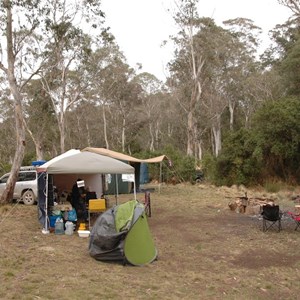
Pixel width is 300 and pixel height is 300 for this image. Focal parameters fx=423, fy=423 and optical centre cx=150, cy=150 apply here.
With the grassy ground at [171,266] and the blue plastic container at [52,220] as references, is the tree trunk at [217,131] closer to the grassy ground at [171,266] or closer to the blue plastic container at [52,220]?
the grassy ground at [171,266]

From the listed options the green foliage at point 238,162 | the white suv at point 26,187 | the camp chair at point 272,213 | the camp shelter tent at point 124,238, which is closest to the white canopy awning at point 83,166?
the camp shelter tent at point 124,238

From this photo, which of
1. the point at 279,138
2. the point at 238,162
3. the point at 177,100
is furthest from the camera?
the point at 177,100

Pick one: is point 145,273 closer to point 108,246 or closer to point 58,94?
point 108,246

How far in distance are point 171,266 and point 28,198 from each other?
30.8ft

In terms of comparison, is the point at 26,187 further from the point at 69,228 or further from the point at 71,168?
the point at 69,228

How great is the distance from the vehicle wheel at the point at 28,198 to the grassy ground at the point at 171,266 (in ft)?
11.4

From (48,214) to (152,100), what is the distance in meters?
33.3

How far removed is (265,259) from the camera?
7.43 meters

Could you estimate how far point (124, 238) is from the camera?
6855mm

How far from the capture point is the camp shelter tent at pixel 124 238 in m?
6.85

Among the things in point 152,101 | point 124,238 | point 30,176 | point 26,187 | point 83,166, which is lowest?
point 124,238

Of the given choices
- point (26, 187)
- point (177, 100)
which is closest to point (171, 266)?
point (26, 187)

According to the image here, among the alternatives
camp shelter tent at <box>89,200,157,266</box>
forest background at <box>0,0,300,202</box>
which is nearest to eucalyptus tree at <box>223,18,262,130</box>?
forest background at <box>0,0,300,202</box>

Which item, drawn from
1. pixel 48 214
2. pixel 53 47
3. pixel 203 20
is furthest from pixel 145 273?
pixel 203 20
